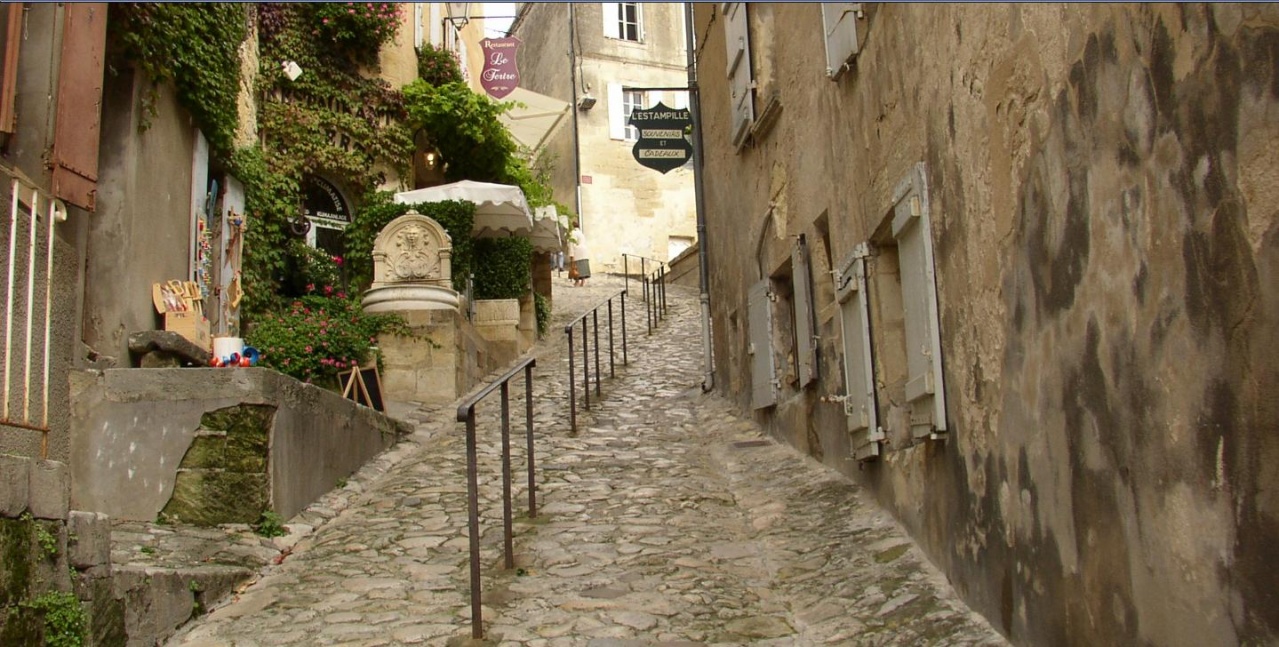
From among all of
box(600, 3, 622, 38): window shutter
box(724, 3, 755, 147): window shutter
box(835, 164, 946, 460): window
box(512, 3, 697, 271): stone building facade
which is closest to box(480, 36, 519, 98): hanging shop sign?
box(512, 3, 697, 271): stone building facade

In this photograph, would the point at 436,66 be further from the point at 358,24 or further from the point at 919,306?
the point at 919,306

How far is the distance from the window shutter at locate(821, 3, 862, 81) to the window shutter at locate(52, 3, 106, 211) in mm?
4736

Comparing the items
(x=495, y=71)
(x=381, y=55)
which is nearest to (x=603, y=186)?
(x=495, y=71)

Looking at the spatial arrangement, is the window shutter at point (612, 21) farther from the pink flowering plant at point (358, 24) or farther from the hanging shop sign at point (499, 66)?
the pink flowering plant at point (358, 24)

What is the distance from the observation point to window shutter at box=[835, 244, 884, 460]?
21.8 feet

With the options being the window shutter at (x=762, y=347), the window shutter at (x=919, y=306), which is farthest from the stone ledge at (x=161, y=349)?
the window shutter at (x=919, y=306)

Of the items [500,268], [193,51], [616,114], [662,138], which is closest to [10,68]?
[193,51]

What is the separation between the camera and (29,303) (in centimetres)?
527

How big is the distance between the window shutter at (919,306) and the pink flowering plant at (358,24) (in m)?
11.5

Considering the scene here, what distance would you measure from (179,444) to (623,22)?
92.2ft

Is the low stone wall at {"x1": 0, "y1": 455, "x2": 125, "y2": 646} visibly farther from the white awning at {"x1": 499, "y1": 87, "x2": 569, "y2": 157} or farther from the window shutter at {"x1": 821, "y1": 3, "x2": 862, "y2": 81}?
the white awning at {"x1": 499, "y1": 87, "x2": 569, "y2": 157}

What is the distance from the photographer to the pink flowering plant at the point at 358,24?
15469 millimetres

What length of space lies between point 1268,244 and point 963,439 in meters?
2.65

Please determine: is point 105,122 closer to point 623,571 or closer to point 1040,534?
point 623,571
